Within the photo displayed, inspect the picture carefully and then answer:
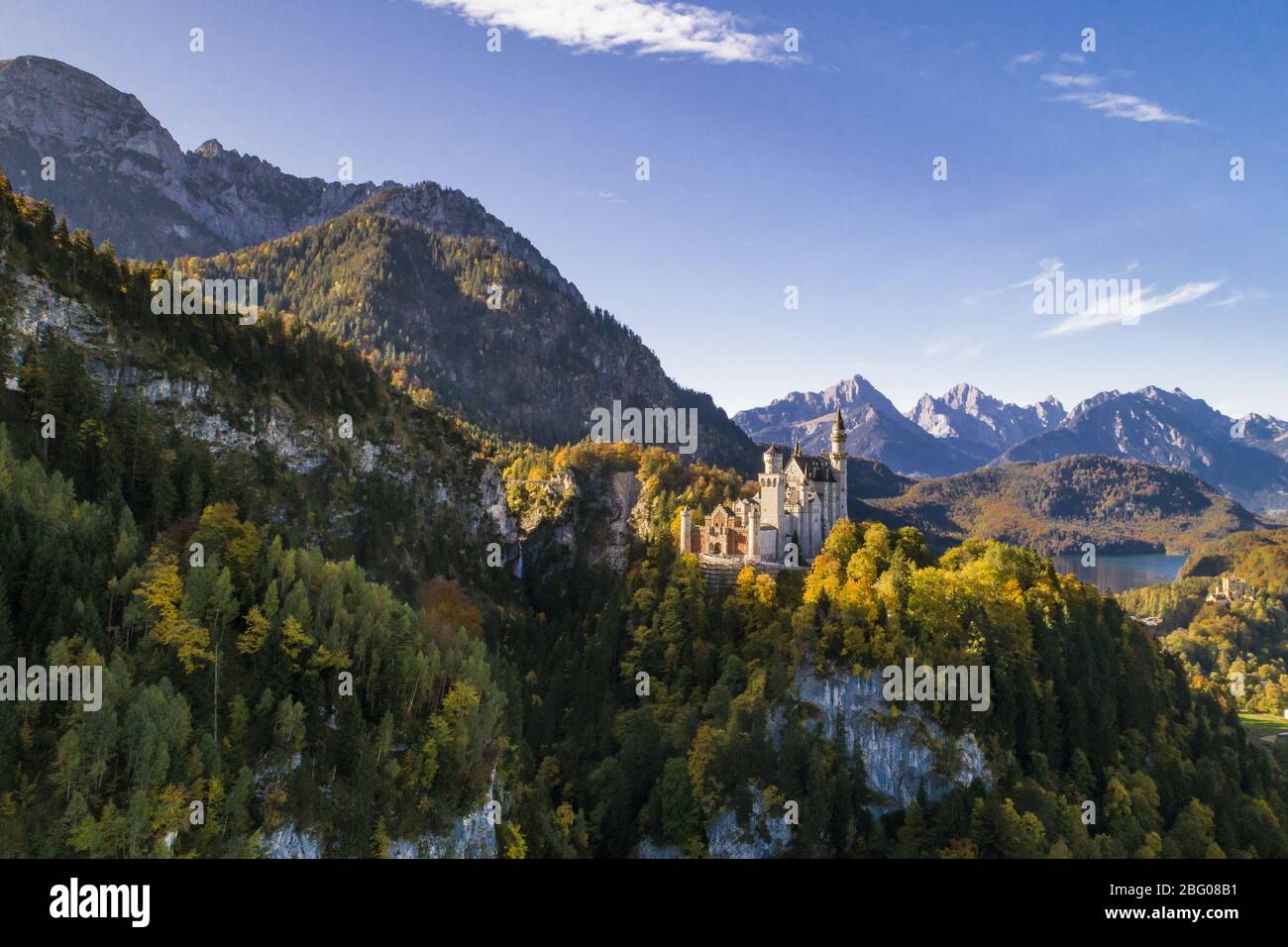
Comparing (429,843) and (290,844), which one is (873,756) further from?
(290,844)

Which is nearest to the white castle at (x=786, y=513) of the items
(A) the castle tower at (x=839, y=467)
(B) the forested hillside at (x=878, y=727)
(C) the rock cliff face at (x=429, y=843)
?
(A) the castle tower at (x=839, y=467)

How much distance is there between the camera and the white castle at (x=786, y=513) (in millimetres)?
99938

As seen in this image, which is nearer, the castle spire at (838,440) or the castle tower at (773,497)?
the castle tower at (773,497)

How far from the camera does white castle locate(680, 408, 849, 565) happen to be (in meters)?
99.9

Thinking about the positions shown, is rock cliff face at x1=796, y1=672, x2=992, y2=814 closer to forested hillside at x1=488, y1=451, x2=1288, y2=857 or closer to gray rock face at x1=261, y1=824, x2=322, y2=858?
forested hillside at x1=488, y1=451, x2=1288, y2=857

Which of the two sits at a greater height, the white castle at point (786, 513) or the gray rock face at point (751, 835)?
the white castle at point (786, 513)

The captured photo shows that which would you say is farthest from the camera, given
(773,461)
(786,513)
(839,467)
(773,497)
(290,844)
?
(839,467)

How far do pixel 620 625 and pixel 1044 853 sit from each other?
5032cm

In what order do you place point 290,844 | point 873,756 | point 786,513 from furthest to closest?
point 786,513 < point 873,756 < point 290,844

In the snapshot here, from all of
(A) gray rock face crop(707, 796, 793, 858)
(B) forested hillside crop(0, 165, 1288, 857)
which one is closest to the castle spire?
(B) forested hillside crop(0, 165, 1288, 857)

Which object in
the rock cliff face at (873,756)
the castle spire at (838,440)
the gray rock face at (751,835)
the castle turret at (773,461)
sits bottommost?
the gray rock face at (751,835)

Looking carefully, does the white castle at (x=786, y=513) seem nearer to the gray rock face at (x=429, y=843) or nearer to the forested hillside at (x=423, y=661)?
the forested hillside at (x=423, y=661)

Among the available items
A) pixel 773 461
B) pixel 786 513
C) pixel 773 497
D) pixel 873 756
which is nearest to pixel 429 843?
pixel 873 756

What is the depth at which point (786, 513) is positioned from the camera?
332ft
